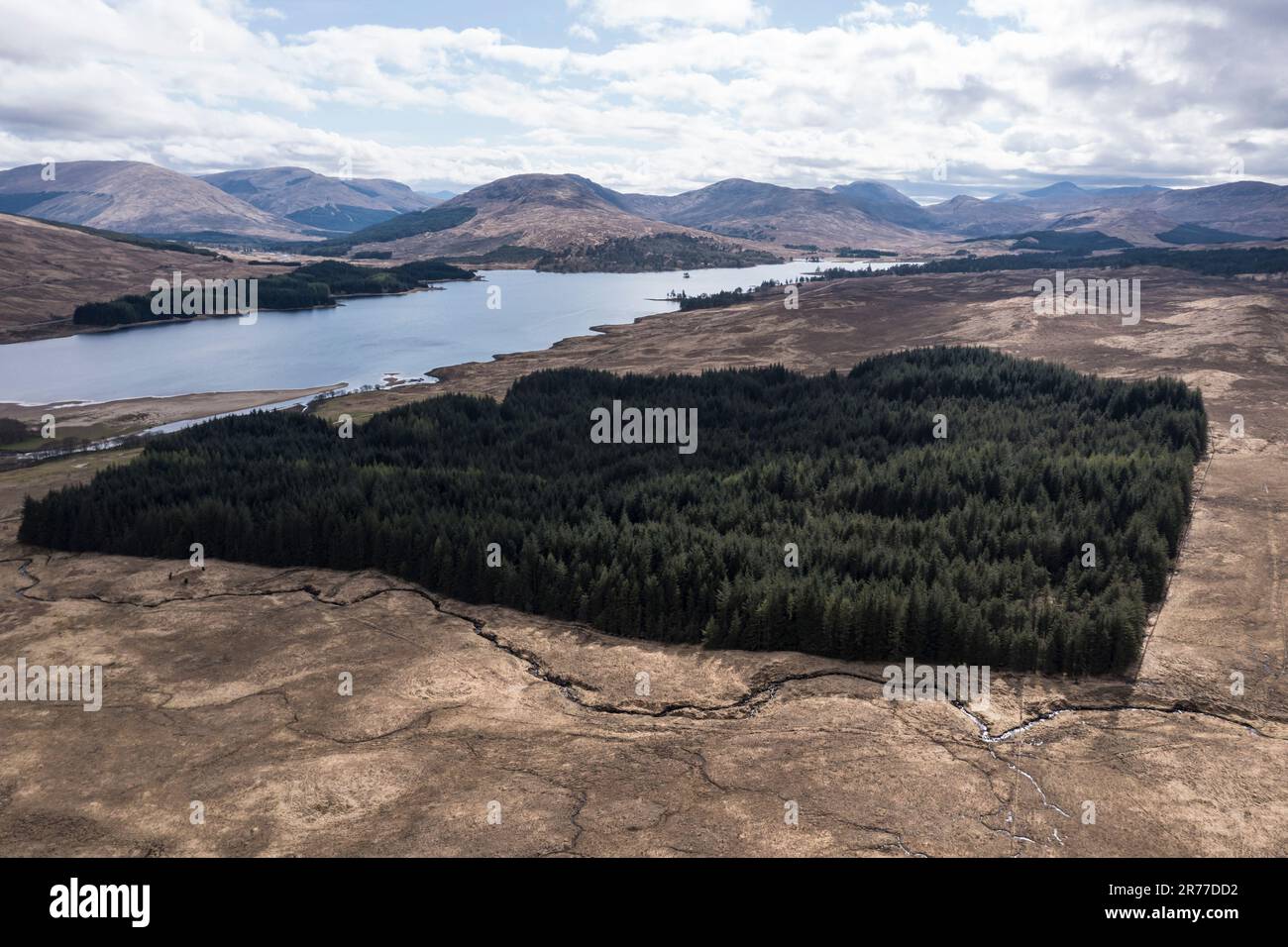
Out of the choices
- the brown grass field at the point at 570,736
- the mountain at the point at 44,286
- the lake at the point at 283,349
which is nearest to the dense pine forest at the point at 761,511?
the brown grass field at the point at 570,736

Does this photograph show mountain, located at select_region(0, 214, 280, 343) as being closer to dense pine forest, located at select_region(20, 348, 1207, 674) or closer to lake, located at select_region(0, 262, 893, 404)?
lake, located at select_region(0, 262, 893, 404)

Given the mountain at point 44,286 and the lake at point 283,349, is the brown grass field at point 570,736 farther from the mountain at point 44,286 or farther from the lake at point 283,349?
the mountain at point 44,286

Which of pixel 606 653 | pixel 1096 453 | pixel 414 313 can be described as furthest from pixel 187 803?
pixel 414 313

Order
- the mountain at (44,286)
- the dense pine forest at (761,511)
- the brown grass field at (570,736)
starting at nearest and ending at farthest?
the brown grass field at (570,736)
the dense pine forest at (761,511)
the mountain at (44,286)

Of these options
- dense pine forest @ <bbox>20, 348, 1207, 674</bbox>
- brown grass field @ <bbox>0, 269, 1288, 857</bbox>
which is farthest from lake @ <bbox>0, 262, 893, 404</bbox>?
brown grass field @ <bbox>0, 269, 1288, 857</bbox>

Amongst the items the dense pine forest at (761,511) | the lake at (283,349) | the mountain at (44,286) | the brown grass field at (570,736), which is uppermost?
the mountain at (44,286)

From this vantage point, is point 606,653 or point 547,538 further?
point 547,538

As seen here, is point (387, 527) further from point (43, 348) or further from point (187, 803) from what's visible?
point (43, 348)
